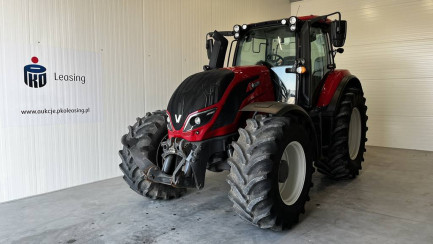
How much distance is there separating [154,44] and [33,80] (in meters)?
2.08

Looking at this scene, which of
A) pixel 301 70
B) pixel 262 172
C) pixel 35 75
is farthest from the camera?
pixel 35 75

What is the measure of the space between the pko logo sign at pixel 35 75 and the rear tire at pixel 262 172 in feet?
9.52

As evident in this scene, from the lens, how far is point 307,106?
387cm

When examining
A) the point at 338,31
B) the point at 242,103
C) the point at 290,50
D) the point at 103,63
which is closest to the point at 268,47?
the point at 290,50

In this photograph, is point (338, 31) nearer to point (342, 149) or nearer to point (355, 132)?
point (342, 149)

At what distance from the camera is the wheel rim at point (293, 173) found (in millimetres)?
3168

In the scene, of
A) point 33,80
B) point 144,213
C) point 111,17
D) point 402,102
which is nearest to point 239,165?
point 144,213

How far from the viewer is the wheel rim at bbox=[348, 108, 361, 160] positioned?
5.06 m

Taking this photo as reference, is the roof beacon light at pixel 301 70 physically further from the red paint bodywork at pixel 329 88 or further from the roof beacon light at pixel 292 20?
the red paint bodywork at pixel 329 88

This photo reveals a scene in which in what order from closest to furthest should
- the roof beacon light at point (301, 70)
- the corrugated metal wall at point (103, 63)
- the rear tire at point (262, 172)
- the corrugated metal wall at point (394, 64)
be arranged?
the rear tire at point (262, 172)
the roof beacon light at point (301, 70)
the corrugated metal wall at point (103, 63)
the corrugated metal wall at point (394, 64)

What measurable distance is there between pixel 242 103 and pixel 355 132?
9.03ft

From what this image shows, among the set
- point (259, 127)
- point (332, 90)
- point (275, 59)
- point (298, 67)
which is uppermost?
point (275, 59)

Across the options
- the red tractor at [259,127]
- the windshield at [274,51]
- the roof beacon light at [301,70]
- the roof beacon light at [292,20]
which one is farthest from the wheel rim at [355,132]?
the roof beacon light at [292,20]

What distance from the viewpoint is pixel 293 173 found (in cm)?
327
